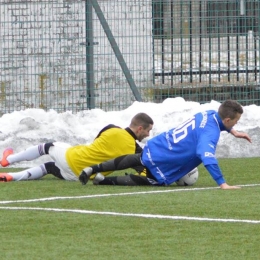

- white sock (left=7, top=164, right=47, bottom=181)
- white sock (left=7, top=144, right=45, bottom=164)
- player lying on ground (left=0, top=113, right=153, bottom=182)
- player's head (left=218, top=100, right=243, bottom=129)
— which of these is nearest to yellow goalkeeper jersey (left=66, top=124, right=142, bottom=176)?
player lying on ground (left=0, top=113, right=153, bottom=182)

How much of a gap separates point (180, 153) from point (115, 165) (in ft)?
2.59

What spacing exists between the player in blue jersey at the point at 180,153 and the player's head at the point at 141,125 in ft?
0.93

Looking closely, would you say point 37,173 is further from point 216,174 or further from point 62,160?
point 216,174

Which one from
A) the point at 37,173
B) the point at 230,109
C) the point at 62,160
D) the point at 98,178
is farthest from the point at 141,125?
the point at 37,173

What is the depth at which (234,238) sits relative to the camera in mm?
7754

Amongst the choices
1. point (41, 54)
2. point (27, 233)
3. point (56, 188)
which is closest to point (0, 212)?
point (27, 233)

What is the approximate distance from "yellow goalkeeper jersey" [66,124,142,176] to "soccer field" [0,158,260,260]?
0.30m

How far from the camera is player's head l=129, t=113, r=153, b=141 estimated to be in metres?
11.8

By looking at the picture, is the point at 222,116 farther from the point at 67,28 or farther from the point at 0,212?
the point at 67,28

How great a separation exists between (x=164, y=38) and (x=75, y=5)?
1.57m

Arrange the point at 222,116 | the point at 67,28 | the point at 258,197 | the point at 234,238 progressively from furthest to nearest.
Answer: the point at 67,28
the point at 222,116
the point at 258,197
the point at 234,238

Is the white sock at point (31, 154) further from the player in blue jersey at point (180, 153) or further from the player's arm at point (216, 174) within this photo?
the player's arm at point (216, 174)

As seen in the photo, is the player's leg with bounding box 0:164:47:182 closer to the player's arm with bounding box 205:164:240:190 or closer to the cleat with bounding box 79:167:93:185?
the cleat with bounding box 79:167:93:185

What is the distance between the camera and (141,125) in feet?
38.9
